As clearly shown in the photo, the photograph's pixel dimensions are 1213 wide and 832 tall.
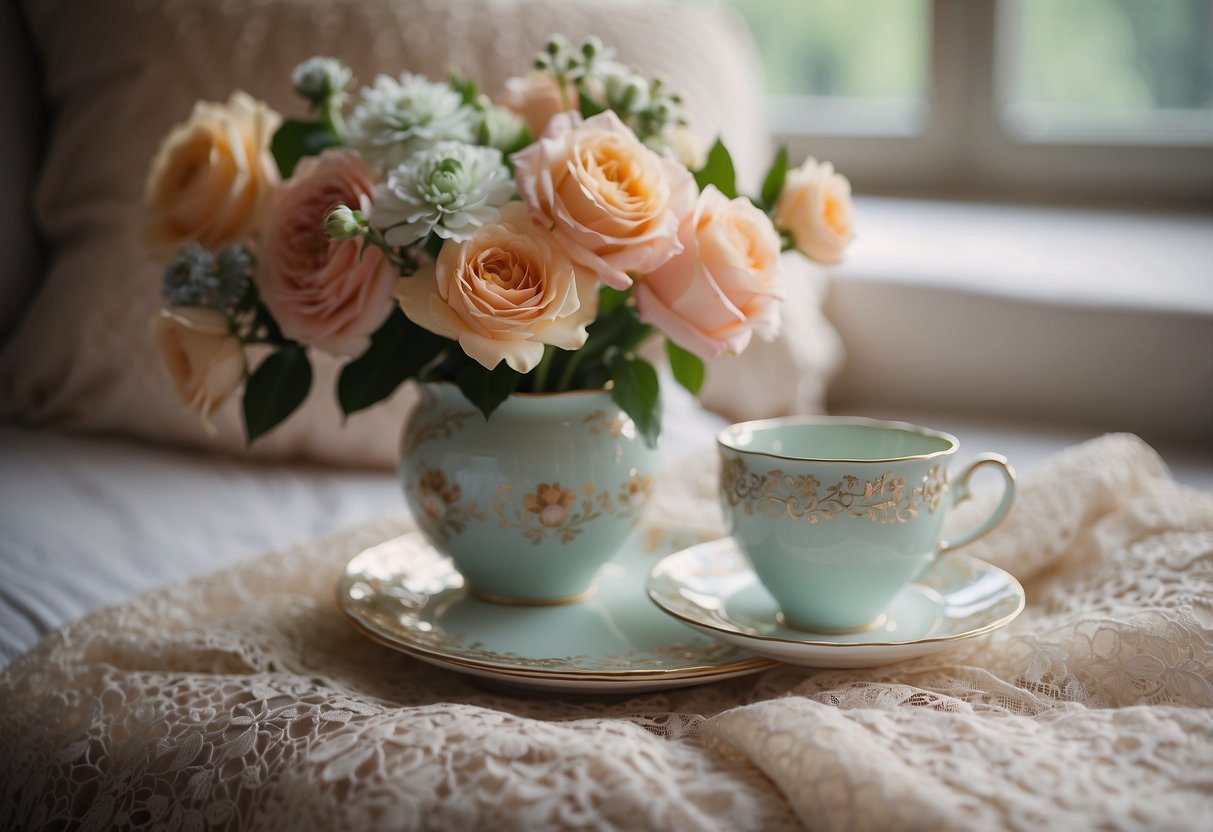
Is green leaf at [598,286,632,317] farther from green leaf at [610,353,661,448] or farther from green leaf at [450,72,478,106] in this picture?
green leaf at [450,72,478,106]

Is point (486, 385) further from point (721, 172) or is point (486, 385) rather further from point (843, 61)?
point (843, 61)

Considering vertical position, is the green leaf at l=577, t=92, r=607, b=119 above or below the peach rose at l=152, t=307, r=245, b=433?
above

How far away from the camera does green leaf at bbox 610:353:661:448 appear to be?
67 centimetres

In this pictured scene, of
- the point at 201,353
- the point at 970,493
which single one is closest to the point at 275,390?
the point at 201,353

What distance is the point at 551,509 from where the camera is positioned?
666 millimetres

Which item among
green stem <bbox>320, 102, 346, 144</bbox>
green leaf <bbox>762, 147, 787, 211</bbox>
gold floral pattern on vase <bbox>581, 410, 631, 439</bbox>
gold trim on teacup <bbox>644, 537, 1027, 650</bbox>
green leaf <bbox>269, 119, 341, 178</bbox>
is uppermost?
green stem <bbox>320, 102, 346, 144</bbox>

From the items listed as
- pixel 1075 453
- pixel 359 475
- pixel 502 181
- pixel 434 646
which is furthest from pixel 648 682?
pixel 359 475

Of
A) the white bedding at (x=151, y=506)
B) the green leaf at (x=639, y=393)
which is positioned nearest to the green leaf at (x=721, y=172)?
the green leaf at (x=639, y=393)

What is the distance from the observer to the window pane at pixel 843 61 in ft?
6.21

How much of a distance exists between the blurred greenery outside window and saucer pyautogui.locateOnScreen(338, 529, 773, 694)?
4.17ft

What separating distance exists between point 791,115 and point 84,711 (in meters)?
1.70

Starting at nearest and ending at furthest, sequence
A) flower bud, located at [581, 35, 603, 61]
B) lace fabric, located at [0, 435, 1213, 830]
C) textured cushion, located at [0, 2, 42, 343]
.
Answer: lace fabric, located at [0, 435, 1213, 830] → flower bud, located at [581, 35, 603, 61] → textured cushion, located at [0, 2, 42, 343]

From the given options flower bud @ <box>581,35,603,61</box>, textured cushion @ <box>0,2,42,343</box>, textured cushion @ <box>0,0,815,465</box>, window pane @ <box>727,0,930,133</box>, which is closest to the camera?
flower bud @ <box>581,35,603,61</box>

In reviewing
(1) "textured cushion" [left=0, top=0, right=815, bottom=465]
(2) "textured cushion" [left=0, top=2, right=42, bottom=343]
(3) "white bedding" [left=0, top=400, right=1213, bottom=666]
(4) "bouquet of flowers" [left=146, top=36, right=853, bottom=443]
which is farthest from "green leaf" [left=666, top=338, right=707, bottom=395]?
(2) "textured cushion" [left=0, top=2, right=42, bottom=343]
